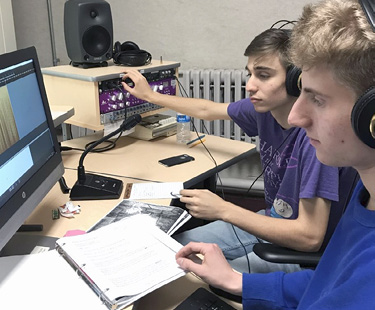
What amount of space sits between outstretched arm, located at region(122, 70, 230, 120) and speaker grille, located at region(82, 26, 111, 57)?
0.21 m

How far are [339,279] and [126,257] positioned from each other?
50cm

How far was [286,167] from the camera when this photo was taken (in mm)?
1466

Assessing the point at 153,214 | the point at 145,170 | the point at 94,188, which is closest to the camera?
the point at 153,214

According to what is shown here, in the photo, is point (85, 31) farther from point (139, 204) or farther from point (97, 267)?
point (97, 267)

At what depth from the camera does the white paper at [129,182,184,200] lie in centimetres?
145

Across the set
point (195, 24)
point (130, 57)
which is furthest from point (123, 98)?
point (195, 24)

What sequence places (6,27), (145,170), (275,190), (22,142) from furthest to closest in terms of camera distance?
(6,27) < (145,170) < (275,190) < (22,142)

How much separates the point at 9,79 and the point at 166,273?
1.99 feet

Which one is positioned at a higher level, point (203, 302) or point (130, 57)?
point (130, 57)

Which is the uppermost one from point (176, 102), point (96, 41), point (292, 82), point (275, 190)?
point (96, 41)

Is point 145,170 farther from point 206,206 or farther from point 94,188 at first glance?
point 206,206

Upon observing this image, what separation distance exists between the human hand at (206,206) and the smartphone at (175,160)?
1.31 feet

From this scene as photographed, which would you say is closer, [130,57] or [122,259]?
[122,259]

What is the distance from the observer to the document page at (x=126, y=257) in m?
0.90
